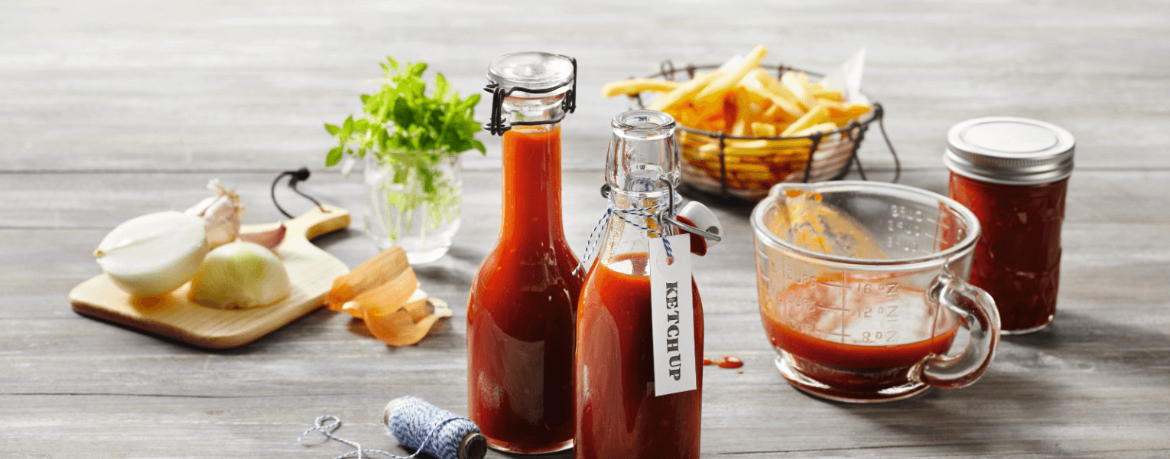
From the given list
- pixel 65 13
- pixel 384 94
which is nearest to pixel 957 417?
pixel 384 94

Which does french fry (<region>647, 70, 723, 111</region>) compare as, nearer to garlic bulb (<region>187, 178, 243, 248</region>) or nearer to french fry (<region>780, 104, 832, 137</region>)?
french fry (<region>780, 104, 832, 137</region>)

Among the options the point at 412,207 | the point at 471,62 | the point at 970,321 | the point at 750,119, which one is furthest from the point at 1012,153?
the point at 471,62

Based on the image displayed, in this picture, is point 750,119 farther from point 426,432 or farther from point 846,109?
point 426,432

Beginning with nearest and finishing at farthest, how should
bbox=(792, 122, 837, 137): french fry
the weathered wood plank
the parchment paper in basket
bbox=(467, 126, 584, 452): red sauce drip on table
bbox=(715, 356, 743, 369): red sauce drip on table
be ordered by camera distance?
bbox=(467, 126, 584, 452): red sauce drip on table
bbox=(715, 356, 743, 369): red sauce drip on table
bbox=(792, 122, 837, 137): french fry
the parchment paper in basket
the weathered wood plank

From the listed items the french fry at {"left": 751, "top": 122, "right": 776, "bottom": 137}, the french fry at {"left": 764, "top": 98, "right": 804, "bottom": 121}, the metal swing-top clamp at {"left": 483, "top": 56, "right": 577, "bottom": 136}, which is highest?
the metal swing-top clamp at {"left": 483, "top": 56, "right": 577, "bottom": 136}

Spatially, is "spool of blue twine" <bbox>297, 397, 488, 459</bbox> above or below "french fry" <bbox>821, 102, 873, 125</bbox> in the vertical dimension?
below

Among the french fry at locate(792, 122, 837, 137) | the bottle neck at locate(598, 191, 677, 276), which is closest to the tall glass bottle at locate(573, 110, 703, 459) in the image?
the bottle neck at locate(598, 191, 677, 276)

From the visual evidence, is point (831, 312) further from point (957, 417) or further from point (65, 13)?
point (65, 13)
